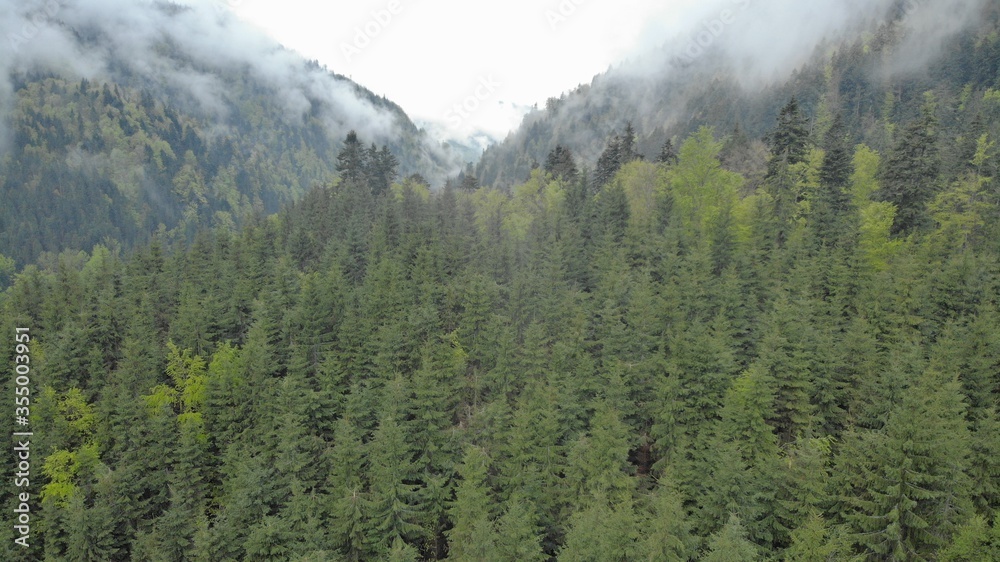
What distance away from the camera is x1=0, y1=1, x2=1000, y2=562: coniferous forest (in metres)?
23.0

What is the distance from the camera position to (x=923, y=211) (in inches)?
1785

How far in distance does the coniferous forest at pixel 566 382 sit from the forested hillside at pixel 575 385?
245mm

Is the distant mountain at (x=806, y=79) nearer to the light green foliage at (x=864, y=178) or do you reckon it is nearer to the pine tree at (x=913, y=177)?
the light green foliage at (x=864, y=178)

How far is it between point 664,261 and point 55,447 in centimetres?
5278

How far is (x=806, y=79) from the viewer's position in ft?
390

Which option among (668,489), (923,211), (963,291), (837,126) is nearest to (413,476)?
(668,489)

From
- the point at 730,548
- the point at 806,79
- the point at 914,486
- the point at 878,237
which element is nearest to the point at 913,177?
the point at 878,237

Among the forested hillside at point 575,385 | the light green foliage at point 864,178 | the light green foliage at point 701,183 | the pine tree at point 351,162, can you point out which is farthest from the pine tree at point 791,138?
the pine tree at point 351,162

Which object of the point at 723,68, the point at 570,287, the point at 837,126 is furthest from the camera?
the point at 723,68

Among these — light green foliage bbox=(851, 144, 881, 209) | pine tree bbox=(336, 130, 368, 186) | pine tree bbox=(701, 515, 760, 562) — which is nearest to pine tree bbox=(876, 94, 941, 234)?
light green foliage bbox=(851, 144, 881, 209)

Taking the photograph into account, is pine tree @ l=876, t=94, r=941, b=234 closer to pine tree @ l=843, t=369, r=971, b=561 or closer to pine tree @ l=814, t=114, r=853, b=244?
pine tree @ l=814, t=114, r=853, b=244

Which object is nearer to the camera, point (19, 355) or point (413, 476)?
point (413, 476)

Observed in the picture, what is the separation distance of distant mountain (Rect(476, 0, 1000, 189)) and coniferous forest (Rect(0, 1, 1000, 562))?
29627 millimetres

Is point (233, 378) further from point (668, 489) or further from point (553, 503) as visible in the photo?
point (668, 489)
